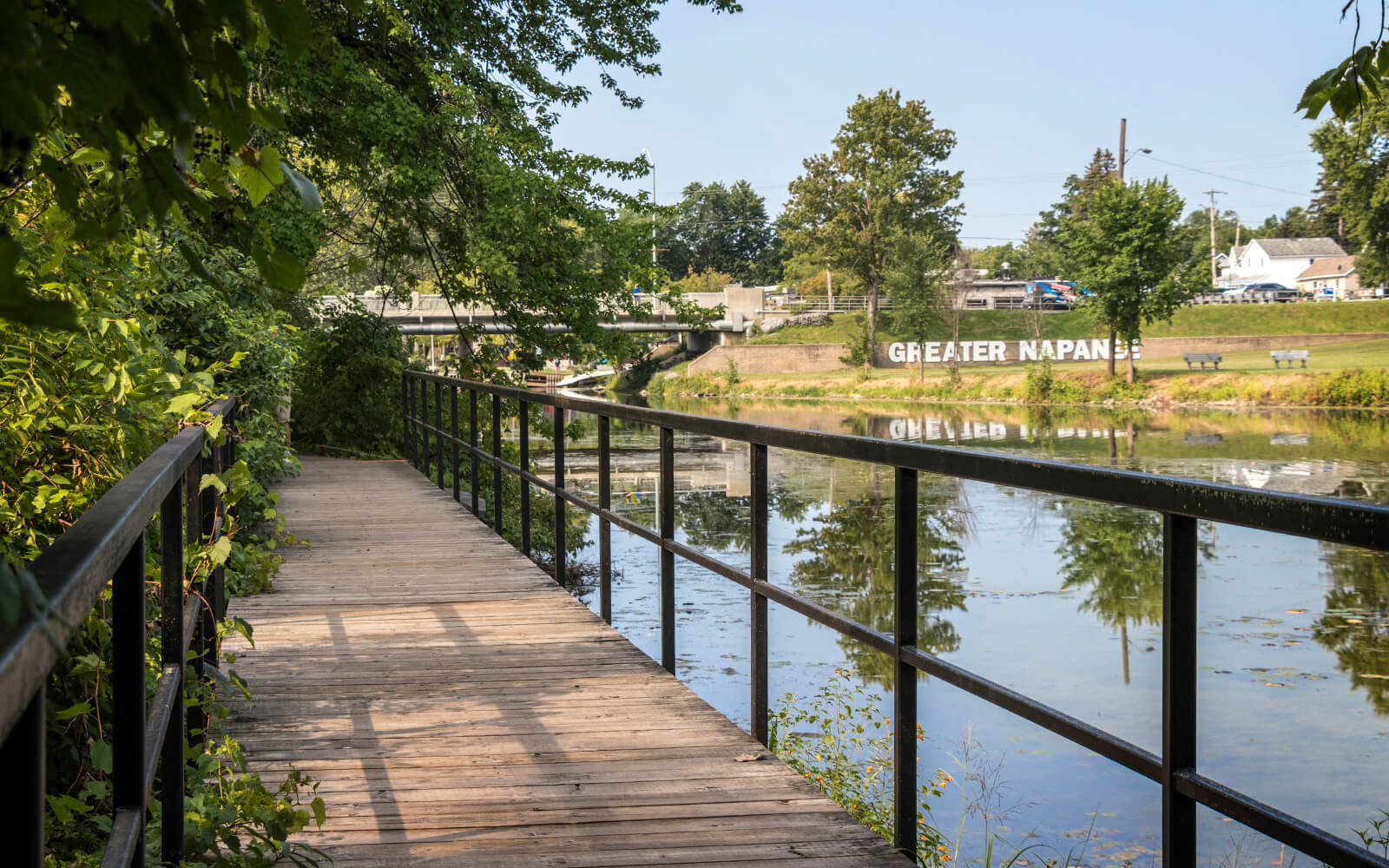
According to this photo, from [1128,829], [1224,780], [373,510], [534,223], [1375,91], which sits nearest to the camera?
[1375,91]

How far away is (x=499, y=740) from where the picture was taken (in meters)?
3.54

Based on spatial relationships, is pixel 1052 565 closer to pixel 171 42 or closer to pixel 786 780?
pixel 786 780

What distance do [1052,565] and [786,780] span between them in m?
11.1

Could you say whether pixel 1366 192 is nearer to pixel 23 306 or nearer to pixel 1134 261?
pixel 1134 261

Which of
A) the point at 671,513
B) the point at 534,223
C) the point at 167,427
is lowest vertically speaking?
the point at 671,513

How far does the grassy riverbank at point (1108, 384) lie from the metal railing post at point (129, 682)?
32546mm

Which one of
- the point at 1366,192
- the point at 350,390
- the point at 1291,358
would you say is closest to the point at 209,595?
the point at 350,390

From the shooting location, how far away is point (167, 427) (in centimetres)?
350

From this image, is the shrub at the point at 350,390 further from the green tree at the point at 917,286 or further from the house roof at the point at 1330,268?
the house roof at the point at 1330,268

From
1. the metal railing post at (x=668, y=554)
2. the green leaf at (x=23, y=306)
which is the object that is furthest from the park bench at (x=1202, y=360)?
the green leaf at (x=23, y=306)

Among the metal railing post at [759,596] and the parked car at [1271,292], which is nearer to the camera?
the metal railing post at [759,596]

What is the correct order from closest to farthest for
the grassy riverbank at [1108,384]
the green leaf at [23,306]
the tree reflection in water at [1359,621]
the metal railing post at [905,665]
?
1. the green leaf at [23,306]
2. the metal railing post at [905,665]
3. the tree reflection in water at [1359,621]
4. the grassy riverbank at [1108,384]

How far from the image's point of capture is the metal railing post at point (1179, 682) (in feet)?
5.88

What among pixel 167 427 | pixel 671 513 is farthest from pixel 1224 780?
pixel 167 427
